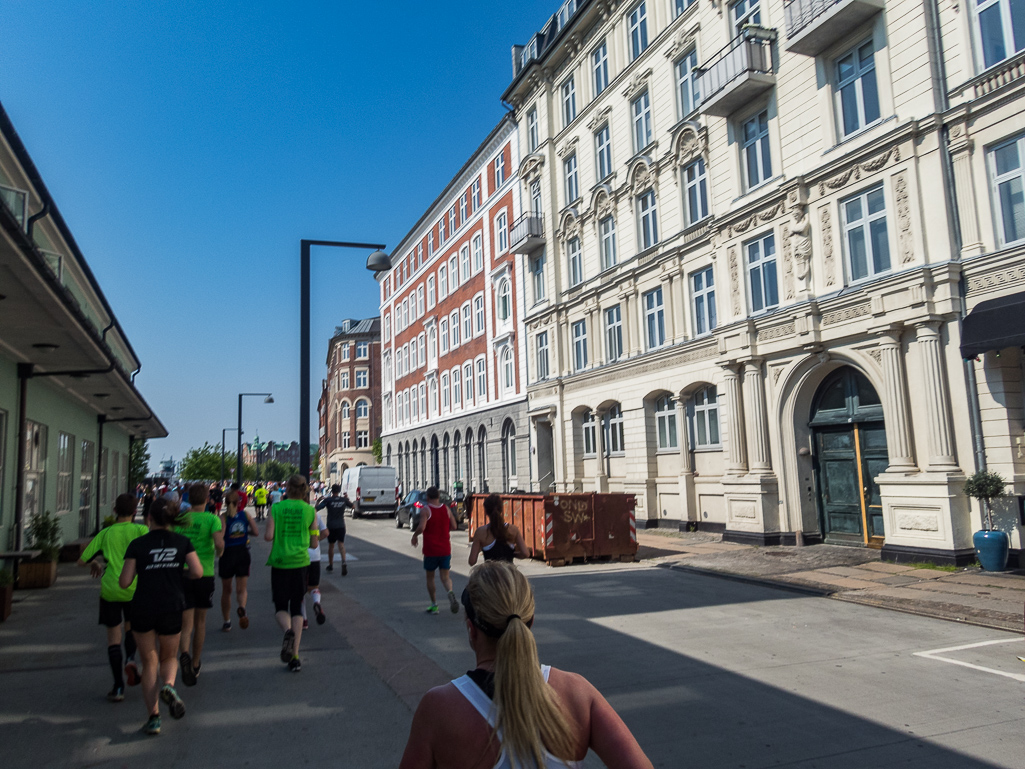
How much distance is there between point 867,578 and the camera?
12.6 m

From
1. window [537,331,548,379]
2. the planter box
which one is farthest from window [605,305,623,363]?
the planter box

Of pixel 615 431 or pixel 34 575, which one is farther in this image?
pixel 615 431

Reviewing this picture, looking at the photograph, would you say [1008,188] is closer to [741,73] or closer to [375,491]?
[741,73]

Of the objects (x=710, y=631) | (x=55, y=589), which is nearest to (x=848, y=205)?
(x=710, y=631)

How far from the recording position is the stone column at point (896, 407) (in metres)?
14.7

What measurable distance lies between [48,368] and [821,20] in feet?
56.6

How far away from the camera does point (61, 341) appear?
11.7 metres

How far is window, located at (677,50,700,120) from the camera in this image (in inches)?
868

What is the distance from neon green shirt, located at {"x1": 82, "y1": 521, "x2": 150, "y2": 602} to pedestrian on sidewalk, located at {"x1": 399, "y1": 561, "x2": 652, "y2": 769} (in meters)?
5.25

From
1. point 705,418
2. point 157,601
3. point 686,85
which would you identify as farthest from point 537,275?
point 157,601

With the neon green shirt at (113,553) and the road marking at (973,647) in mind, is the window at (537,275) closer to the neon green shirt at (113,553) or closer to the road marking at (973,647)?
the road marking at (973,647)

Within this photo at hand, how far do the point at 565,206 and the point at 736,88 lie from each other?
11.6m

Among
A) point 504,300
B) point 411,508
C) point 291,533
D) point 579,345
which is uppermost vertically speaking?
point 504,300

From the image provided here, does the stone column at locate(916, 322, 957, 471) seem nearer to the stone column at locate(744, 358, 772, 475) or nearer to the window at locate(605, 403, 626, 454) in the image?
the stone column at locate(744, 358, 772, 475)
